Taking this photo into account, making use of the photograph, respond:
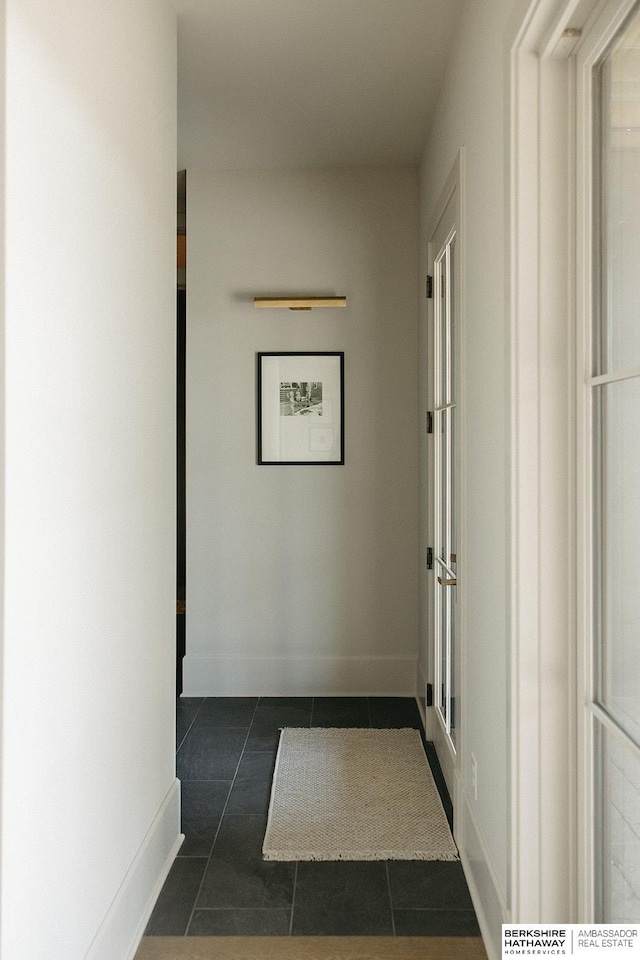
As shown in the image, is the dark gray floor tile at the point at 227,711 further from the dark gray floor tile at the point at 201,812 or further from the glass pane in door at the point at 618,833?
the glass pane in door at the point at 618,833

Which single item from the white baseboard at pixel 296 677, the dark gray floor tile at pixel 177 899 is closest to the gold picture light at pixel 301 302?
the white baseboard at pixel 296 677

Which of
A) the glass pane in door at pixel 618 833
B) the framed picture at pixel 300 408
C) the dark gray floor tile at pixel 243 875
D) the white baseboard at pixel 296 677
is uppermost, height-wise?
the framed picture at pixel 300 408

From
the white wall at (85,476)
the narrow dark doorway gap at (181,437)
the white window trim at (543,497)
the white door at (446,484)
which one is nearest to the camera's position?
the white wall at (85,476)

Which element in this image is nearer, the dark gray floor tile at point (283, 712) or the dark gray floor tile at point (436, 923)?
the dark gray floor tile at point (436, 923)

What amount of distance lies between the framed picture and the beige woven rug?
4.70ft

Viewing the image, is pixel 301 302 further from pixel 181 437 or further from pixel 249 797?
pixel 181 437

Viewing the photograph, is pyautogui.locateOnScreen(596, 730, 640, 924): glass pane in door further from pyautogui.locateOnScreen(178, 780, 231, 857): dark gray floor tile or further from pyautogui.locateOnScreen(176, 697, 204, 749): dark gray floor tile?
pyautogui.locateOnScreen(176, 697, 204, 749): dark gray floor tile

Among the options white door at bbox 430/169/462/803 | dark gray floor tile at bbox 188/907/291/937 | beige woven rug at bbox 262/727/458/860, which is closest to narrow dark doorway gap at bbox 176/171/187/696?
beige woven rug at bbox 262/727/458/860

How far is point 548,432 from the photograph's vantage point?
163 centimetres

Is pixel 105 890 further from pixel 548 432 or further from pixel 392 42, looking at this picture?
pixel 392 42

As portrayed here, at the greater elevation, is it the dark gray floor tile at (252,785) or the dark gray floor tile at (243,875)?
the dark gray floor tile at (252,785)

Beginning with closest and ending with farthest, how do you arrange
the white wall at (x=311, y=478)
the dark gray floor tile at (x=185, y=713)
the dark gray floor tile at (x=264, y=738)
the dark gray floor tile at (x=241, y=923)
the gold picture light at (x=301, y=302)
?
the dark gray floor tile at (x=241, y=923), the dark gray floor tile at (x=264, y=738), the dark gray floor tile at (x=185, y=713), the gold picture light at (x=301, y=302), the white wall at (x=311, y=478)

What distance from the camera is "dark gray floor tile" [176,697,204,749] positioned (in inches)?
133

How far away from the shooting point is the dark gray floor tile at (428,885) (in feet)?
6.85
